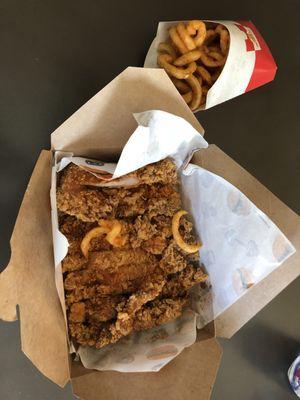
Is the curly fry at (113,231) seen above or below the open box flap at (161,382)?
above

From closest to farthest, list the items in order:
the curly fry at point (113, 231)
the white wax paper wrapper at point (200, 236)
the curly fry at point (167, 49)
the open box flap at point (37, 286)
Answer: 1. the open box flap at point (37, 286)
2. the white wax paper wrapper at point (200, 236)
3. the curly fry at point (113, 231)
4. the curly fry at point (167, 49)

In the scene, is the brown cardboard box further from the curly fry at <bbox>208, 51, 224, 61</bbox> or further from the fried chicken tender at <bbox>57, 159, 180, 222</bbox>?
the curly fry at <bbox>208, 51, 224, 61</bbox>

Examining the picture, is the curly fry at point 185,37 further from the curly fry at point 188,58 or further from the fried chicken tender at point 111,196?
the fried chicken tender at point 111,196

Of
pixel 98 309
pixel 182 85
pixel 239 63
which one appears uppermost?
pixel 239 63

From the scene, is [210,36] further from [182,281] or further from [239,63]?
[182,281]

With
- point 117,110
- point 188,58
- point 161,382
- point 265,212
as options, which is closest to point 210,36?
point 188,58

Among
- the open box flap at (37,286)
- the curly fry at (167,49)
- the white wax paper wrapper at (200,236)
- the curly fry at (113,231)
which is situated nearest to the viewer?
the open box flap at (37,286)

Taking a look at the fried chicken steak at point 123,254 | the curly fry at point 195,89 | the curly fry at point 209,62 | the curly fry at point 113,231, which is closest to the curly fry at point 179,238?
the fried chicken steak at point 123,254
